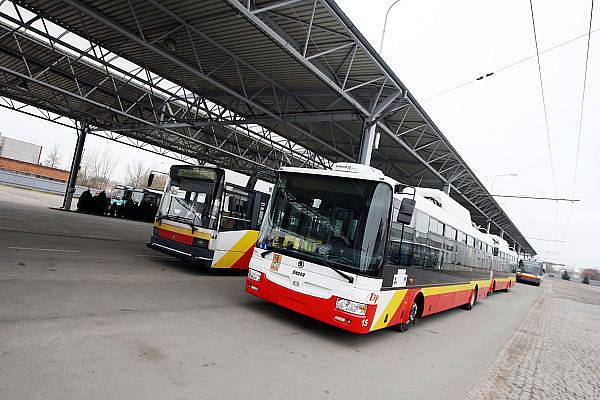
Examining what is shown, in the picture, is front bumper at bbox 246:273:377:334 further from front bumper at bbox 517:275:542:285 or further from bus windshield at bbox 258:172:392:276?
front bumper at bbox 517:275:542:285

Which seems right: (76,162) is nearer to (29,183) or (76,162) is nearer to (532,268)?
(29,183)

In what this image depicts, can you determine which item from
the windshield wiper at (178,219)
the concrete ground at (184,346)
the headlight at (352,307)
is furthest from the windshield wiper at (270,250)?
the windshield wiper at (178,219)

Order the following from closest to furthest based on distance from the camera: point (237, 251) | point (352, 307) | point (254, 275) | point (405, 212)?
point (352, 307), point (405, 212), point (254, 275), point (237, 251)

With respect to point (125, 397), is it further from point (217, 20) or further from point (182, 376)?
point (217, 20)

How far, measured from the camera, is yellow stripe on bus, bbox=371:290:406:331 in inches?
255

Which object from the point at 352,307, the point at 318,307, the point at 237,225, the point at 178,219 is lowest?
the point at 318,307

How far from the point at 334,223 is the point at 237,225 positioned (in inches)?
191

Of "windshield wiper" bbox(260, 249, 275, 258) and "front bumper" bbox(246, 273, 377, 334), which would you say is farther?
"windshield wiper" bbox(260, 249, 275, 258)

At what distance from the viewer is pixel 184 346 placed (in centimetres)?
475

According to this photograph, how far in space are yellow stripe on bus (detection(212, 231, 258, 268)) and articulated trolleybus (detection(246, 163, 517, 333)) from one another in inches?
137

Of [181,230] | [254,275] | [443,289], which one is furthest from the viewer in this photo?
[181,230]

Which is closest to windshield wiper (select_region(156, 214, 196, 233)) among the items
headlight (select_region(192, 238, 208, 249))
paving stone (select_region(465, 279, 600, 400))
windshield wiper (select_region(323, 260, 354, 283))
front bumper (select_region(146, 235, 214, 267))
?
headlight (select_region(192, 238, 208, 249))

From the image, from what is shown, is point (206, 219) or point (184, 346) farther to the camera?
point (206, 219)

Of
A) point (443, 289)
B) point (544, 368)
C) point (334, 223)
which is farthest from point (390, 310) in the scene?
point (443, 289)
